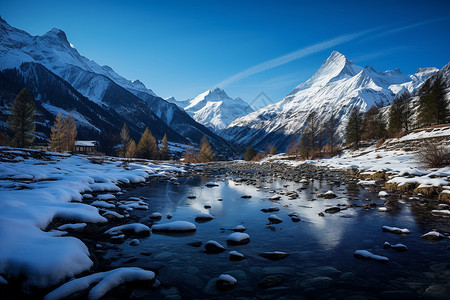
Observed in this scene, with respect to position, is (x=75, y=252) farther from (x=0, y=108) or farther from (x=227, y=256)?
(x=0, y=108)

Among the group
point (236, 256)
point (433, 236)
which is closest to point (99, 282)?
point (236, 256)

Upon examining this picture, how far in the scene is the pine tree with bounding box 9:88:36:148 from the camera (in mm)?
49406

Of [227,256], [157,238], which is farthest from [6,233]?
[227,256]

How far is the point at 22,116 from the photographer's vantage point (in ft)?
164

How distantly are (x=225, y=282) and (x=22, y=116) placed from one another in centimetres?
6602

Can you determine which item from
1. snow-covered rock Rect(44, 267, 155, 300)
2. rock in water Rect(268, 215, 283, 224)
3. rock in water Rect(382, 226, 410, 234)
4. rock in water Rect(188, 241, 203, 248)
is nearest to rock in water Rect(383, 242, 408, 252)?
rock in water Rect(382, 226, 410, 234)

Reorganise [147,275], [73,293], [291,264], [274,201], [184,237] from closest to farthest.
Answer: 1. [73,293]
2. [147,275]
3. [291,264]
4. [184,237]
5. [274,201]

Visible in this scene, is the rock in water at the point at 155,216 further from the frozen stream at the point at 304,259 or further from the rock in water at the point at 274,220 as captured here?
the rock in water at the point at 274,220

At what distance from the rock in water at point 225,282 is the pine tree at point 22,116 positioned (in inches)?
2579

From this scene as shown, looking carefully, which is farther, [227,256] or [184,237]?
[184,237]

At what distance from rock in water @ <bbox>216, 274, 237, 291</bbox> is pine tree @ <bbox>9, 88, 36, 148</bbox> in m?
65.5

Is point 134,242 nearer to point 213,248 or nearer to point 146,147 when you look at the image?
point 213,248

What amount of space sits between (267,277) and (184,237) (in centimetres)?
396

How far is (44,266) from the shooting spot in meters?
4.60
